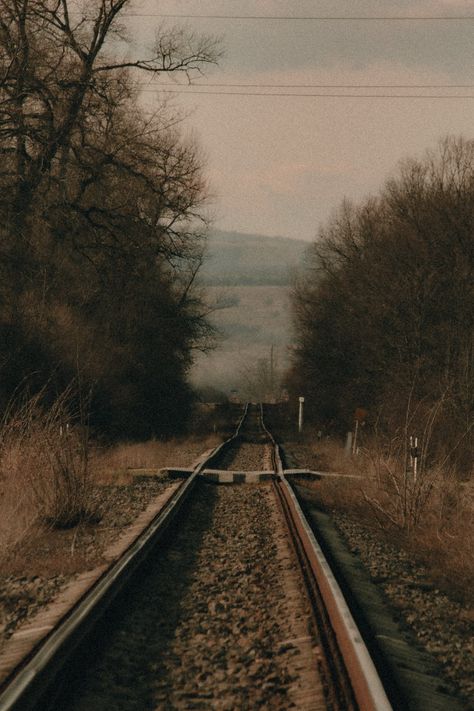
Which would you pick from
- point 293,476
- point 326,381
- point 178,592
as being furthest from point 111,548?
point 326,381

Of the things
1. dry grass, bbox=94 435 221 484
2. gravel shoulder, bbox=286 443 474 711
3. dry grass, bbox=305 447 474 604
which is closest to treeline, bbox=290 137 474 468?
dry grass, bbox=94 435 221 484

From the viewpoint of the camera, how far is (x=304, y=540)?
353 inches

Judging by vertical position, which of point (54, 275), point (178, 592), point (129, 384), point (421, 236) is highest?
point (421, 236)

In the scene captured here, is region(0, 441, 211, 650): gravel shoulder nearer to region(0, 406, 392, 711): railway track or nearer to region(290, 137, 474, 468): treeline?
region(0, 406, 392, 711): railway track

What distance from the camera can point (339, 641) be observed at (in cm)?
546

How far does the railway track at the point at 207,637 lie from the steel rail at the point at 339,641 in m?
0.01

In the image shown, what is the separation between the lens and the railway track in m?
4.59

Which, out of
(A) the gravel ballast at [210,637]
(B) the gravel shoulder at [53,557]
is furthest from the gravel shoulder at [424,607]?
(B) the gravel shoulder at [53,557]

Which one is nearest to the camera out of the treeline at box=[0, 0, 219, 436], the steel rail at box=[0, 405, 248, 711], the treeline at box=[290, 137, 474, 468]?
the steel rail at box=[0, 405, 248, 711]

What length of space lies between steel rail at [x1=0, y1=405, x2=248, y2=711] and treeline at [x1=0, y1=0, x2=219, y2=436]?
13635mm

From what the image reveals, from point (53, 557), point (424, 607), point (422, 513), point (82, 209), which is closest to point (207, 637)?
point (424, 607)

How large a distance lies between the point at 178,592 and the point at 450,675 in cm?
256

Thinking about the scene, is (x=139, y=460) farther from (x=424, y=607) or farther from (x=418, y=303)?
(x=418, y=303)

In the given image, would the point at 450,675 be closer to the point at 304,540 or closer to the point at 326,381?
the point at 304,540
